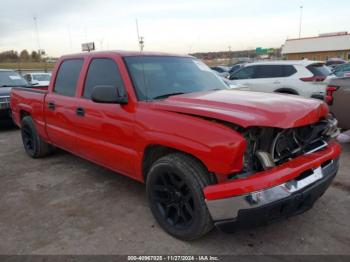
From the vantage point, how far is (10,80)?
971 centimetres

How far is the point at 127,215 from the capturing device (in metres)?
3.70

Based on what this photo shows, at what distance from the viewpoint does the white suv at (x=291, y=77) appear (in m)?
9.59

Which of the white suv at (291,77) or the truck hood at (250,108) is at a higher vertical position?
the truck hood at (250,108)

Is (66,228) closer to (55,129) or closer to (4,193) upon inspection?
(4,193)

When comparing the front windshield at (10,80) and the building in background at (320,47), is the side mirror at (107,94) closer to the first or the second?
the front windshield at (10,80)

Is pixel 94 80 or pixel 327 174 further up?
pixel 94 80

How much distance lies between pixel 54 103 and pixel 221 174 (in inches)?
121

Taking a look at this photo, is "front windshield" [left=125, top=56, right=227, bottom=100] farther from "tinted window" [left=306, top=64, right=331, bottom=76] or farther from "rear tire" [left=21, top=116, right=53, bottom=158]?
"tinted window" [left=306, top=64, right=331, bottom=76]

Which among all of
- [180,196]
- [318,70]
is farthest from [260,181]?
[318,70]

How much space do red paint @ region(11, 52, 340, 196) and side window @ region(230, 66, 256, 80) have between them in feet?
24.9

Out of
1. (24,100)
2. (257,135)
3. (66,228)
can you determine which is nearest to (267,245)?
(257,135)

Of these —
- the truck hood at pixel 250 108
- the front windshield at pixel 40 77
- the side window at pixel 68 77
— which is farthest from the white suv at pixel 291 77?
the front windshield at pixel 40 77

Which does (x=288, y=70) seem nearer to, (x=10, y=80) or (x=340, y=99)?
(x=340, y=99)

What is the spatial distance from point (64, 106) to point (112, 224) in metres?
1.91
